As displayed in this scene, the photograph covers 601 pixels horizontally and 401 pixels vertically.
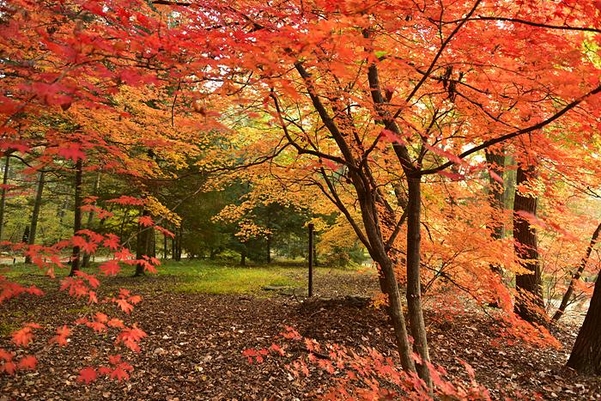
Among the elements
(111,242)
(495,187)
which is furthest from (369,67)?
(495,187)

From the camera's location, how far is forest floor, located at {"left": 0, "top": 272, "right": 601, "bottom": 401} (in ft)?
14.0

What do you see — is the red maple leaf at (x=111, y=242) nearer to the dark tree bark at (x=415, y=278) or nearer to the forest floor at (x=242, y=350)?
the forest floor at (x=242, y=350)

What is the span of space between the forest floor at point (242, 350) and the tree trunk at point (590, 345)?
176 mm

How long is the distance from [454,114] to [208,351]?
448cm

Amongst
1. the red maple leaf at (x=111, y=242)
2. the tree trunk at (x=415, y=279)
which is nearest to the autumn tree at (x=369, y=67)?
the tree trunk at (x=415, y=279)

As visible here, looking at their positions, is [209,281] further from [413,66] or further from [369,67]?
[413,66]

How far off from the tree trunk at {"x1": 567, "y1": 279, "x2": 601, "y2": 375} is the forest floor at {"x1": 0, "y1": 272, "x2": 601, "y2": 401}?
176 millimetres

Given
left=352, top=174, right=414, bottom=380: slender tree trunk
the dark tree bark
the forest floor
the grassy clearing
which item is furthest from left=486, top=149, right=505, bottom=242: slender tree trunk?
the grassy clearing

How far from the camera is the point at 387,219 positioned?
19.7ft

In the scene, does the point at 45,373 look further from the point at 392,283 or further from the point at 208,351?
Result: the point at 392,283

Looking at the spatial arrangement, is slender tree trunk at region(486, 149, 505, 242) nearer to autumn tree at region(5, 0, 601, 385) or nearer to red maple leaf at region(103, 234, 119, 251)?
autumn tree at region(5, 0, 601, 385)

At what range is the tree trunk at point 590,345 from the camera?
5.21m

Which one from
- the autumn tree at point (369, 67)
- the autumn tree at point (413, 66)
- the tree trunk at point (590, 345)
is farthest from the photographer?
the tree trunk at point (590, 345)

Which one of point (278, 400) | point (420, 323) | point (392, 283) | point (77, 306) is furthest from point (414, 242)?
point (77, 306)
